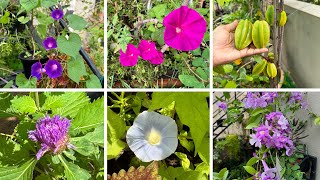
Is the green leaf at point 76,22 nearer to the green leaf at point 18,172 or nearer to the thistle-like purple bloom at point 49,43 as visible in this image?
the thistle-like purple bloom at point 49,43

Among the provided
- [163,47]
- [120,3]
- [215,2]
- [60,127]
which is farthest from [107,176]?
[215,2]

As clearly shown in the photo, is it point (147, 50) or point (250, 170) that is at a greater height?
point (147, 50)

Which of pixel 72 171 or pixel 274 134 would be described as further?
pixel 274 134

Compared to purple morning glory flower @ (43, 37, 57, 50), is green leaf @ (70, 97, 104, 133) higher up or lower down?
lower down

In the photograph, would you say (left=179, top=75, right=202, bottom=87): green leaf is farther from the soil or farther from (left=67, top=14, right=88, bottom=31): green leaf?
the soil

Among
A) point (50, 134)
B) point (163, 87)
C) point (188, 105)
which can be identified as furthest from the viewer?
point (163, 87)

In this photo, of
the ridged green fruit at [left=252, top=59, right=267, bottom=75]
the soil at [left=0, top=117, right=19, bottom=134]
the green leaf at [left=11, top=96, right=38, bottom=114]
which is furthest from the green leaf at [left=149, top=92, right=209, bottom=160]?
the soil at [left=0, top=117, right=19, bottom=134]

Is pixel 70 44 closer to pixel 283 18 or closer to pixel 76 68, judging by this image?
pixel 76 68

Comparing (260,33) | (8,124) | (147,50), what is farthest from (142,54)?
(8,124)
